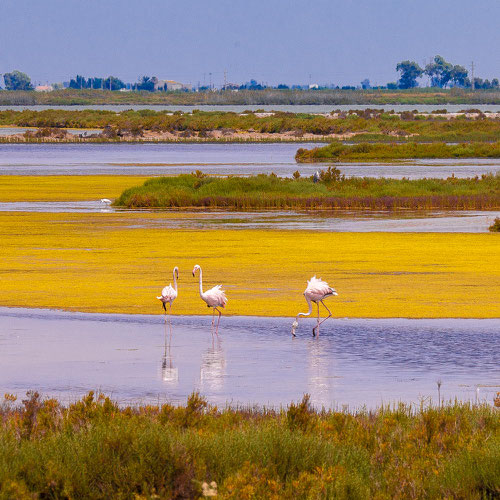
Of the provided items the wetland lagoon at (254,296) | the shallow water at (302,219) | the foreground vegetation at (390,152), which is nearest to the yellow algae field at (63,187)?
the shallow water at (302,219)

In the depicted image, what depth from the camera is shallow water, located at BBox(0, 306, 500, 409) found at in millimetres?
11664

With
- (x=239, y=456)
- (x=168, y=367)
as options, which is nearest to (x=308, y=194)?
(x=168, y=367)

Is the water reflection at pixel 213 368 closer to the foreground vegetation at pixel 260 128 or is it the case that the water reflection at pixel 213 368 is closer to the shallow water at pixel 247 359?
the shallow water at pixel 247 359

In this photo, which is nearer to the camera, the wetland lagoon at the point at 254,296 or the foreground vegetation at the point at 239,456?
the foreground vegetation at the point at 239,456

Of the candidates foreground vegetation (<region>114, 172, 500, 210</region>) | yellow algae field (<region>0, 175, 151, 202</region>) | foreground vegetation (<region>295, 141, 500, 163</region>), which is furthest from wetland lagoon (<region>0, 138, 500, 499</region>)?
foreground vegetation (<region>295, 141, 500, 163</region>)

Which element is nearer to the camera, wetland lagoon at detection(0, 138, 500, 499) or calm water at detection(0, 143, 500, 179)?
wetland lagoon at detection(0, 138, 500, 499)

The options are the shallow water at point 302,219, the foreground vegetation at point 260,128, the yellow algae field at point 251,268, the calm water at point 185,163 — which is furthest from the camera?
the foreground vegetation at point 260,128

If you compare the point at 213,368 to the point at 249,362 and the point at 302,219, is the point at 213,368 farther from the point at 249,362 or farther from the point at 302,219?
the point at 302,219

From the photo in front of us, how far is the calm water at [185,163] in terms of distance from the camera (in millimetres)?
60906

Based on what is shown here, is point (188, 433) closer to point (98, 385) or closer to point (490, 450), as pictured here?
point (490, 450)

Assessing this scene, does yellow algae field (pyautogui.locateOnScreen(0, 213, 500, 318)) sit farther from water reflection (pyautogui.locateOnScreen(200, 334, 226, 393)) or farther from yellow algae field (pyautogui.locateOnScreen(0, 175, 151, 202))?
yellow algae field (pyautogui.locateOnScreen(0, 175, 151, 202))

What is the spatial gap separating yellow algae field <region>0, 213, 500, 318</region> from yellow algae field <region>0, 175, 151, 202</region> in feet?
41.7

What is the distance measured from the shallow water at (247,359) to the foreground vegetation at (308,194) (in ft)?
80.8

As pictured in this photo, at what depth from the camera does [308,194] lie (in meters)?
42.7
